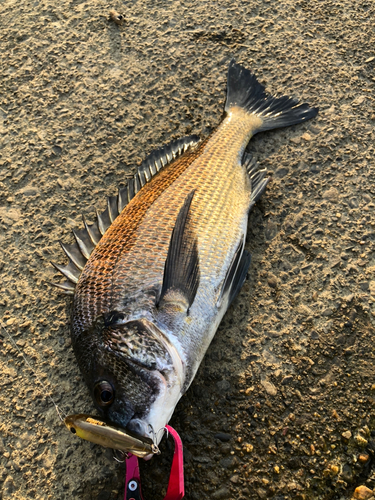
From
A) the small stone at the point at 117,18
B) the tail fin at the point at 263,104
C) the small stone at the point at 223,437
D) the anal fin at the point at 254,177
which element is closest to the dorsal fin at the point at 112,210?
the anal fin at the point at 254,177

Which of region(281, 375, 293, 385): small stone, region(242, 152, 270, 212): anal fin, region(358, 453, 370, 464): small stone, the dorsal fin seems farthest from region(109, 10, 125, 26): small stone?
region(358, 453, 370, 464): small stone

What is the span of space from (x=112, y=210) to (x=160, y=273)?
0.71m

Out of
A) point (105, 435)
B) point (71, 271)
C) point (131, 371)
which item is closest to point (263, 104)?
point (71, 271)

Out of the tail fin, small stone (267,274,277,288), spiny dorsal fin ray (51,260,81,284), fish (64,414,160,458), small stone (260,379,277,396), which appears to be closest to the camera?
fish (64,414,160,458)

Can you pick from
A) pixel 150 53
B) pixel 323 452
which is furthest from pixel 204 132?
pixel 323 452

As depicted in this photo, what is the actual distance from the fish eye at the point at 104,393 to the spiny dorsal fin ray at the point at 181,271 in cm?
51

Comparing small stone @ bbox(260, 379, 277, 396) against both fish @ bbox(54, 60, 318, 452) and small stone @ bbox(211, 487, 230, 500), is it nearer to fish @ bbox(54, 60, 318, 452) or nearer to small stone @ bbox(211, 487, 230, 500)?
fish @ bbox(54, 60, 318, 452)

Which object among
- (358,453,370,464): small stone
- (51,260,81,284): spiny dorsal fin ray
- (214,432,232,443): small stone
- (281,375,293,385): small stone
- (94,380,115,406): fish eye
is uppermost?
(51,260,81,284): spiny dorsal fin ray

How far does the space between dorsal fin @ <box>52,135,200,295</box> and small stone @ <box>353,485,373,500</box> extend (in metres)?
1.93

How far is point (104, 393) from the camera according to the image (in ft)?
6.72

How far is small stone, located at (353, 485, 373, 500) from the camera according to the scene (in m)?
2.17

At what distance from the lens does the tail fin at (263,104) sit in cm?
327

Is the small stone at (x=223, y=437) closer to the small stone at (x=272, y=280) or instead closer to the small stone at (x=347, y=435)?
the small stone at (x=347, y=435)

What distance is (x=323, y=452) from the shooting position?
2287 millimetres
